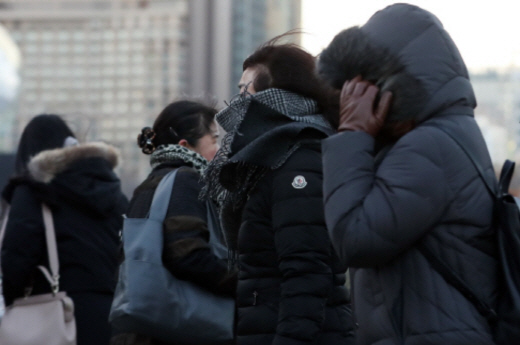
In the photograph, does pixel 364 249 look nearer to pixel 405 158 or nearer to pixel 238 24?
pixel 405 158

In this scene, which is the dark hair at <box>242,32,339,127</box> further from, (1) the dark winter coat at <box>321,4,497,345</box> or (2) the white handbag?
(2) the white handbag

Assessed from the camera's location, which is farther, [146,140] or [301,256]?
[146,140]

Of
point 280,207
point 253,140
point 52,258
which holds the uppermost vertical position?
point 253,140

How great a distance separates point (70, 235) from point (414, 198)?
96.6 inches

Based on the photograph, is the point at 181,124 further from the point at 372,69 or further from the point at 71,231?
the point at 372,69

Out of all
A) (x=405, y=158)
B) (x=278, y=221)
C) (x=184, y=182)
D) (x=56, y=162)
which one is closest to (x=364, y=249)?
(x=405, y=158)

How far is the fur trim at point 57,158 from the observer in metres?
4.25

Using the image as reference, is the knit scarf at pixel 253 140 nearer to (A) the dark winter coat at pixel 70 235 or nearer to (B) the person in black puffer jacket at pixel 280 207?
(B) the person in black puffer jacket at pixel 280 207

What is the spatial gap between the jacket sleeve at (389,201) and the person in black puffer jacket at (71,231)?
7.55ft

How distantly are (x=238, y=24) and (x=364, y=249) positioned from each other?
88.1 metres

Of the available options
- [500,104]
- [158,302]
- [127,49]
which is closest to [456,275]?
[158,302]

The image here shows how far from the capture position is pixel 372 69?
2176mm

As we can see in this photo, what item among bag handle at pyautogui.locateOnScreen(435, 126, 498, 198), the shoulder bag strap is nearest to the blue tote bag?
the shoulder bag strap

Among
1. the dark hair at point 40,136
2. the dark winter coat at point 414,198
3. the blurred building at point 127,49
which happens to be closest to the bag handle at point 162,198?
the dark hair at point 40,136
